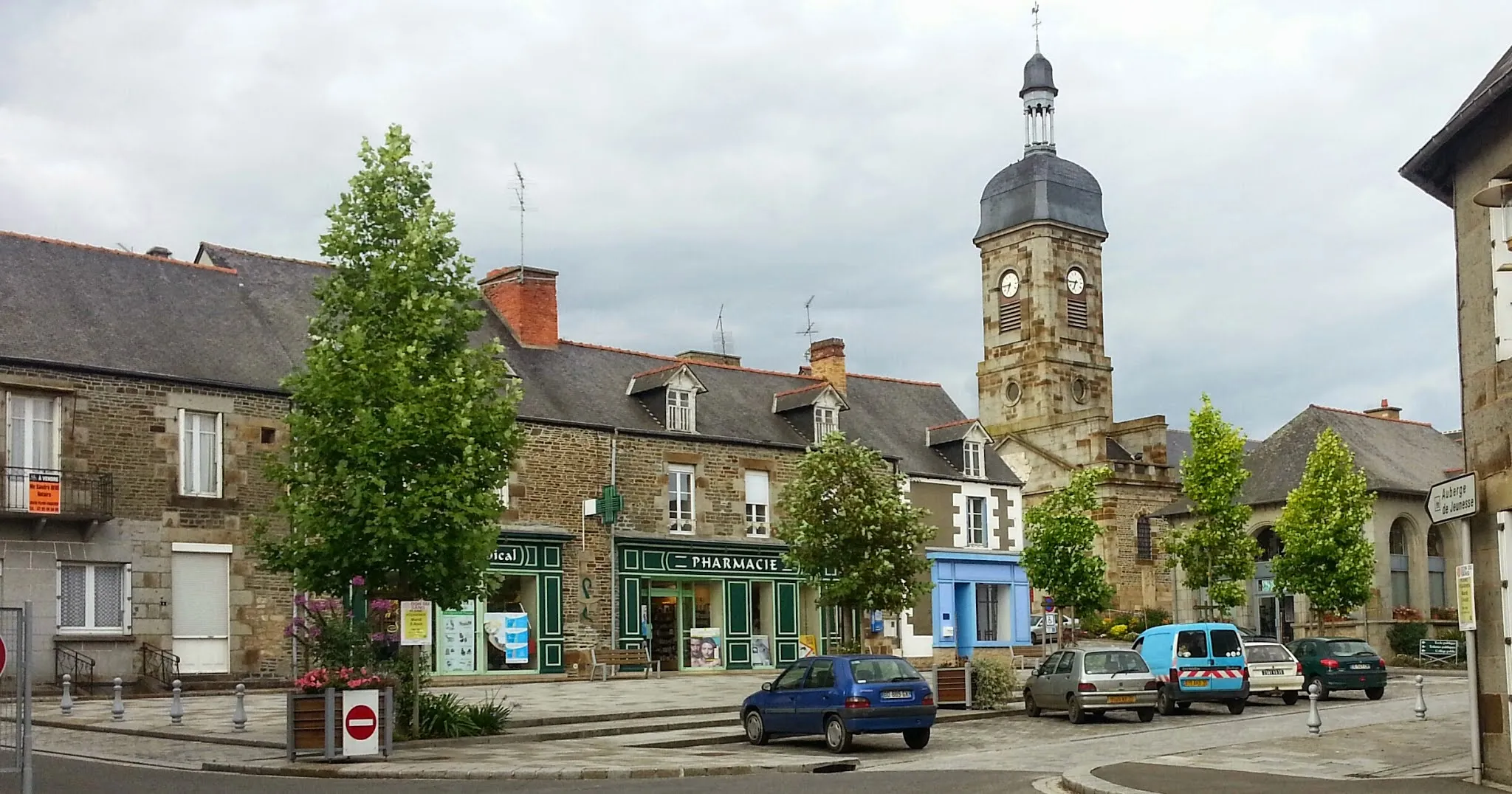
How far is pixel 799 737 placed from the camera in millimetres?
24203

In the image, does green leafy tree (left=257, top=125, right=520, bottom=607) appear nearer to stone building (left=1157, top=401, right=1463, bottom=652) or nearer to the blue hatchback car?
the blue hatchback car

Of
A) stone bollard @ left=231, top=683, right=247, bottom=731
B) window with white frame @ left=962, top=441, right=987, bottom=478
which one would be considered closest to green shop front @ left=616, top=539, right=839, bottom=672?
window with white frame @ left=962, top=441, right=987, bottom=478

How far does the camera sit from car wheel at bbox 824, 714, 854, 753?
837 inches

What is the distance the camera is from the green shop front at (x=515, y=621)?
3519cm

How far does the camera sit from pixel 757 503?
137 feet

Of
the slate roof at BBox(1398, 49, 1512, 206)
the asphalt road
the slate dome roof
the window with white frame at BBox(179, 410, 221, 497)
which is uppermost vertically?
the slate dome roof

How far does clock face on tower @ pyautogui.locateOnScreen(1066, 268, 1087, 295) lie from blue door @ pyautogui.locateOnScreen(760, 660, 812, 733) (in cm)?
5543

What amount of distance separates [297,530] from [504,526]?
12.9 m

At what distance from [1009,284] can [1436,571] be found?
27143 mm

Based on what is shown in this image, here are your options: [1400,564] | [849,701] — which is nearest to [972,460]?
[1400,564]

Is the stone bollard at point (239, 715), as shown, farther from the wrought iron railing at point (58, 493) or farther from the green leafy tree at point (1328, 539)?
the green leafy tree at point (1328, 539)

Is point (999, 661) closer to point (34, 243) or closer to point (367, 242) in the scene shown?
point (367, 242)

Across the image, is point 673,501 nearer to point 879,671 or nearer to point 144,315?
point 144,315

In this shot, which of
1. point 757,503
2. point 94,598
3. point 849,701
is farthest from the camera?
point 757,503
